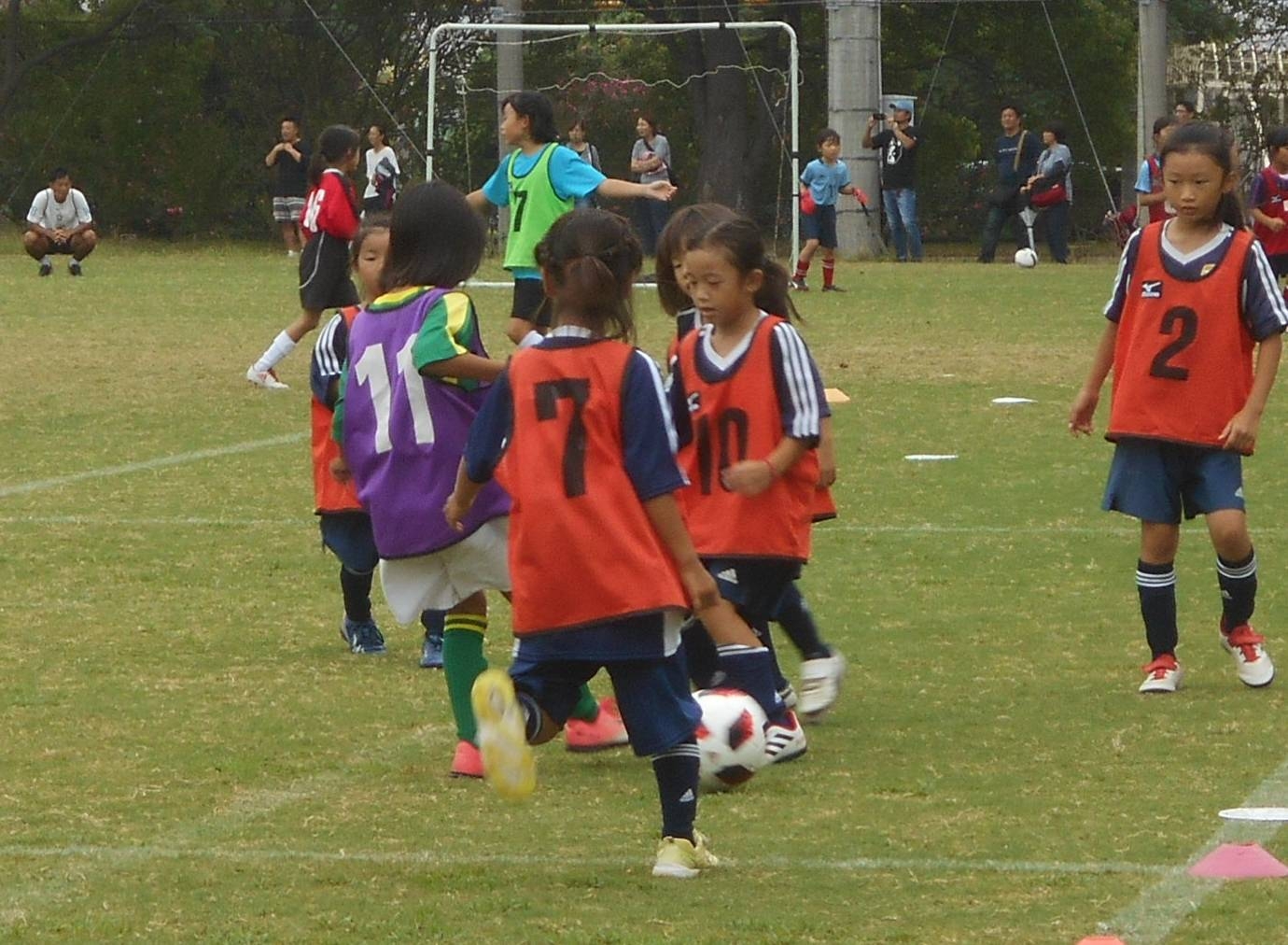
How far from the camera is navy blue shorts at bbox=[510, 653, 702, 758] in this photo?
4.64 meters

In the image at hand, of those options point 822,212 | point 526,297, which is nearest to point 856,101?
point 822,212

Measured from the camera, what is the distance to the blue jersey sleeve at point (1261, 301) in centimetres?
633

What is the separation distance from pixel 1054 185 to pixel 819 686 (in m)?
24.6

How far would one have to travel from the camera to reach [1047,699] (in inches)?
250

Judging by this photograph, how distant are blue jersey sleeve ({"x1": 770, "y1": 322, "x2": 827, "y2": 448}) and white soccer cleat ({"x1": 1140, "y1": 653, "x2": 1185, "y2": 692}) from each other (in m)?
1.49

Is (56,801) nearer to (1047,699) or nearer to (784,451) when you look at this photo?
(784,451)

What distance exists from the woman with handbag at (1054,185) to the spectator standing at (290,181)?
920cm

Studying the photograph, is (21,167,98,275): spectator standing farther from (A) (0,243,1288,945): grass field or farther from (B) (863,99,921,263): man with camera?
(A) (0,243,1288,945): grass field

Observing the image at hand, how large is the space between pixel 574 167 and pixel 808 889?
7980 millimetres

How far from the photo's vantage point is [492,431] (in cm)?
476

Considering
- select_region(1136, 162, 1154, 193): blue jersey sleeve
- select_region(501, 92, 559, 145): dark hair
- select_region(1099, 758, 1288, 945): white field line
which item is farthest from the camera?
select_region(1136, 162, 1154, 193): blue jersey sleeve

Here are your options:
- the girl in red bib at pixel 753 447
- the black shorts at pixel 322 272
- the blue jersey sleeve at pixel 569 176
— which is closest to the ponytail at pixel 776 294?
the girl in red bib at pixel 753 447

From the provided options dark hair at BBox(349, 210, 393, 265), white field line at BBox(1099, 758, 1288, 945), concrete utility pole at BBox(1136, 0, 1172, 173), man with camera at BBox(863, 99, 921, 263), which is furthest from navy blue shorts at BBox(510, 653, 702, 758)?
concrete utility pole at BBox(1136, 0, 1172, 173)

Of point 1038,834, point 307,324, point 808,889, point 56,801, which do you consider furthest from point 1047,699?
point 307,324
